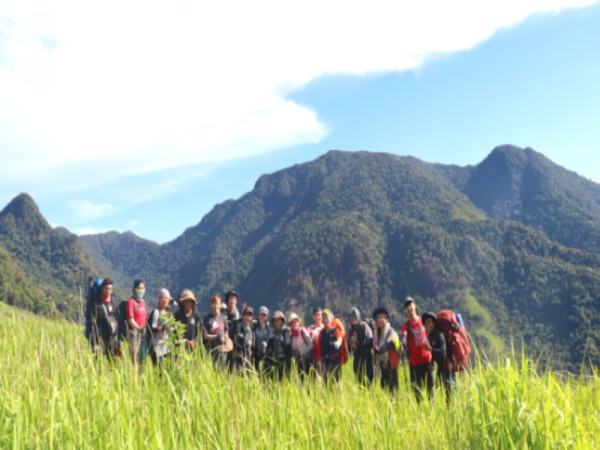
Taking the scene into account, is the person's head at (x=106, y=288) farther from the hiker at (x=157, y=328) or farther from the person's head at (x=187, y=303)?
the person's head at (x=187, y=303)

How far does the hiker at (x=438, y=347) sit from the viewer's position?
5.56 metres

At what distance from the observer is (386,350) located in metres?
6.57

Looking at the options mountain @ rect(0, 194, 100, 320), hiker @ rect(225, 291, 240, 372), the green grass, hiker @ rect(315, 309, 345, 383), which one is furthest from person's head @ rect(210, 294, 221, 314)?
mountain @ rect(0, 194, 100, 320)

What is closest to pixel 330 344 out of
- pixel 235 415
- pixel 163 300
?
pixel 163 300

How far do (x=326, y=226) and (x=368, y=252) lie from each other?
2718cm

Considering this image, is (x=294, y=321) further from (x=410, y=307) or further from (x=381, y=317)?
(x=410, y=307)

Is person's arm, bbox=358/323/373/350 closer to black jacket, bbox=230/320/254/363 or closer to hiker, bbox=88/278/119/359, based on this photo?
black jacket, bbox=230/320/254/363

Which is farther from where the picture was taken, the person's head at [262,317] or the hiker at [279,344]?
the person's head at [262,317]

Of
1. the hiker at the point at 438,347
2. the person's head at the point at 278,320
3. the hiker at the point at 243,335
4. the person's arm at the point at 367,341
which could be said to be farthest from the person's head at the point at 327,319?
the hiker at the point at 438,347

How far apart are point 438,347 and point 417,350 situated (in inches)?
12.0

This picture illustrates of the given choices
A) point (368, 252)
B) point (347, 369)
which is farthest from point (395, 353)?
point (368, 252)

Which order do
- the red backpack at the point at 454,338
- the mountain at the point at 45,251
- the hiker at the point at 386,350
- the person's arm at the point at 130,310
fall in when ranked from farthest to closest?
the mountain at the point at 45,251 → the hiker at the point at 386,350 → the person's arm at the point at 130,310 → the red backpack at the point at 454,338

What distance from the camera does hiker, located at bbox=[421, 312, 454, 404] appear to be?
18.2 ft

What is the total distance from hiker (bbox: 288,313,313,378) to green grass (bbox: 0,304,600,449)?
3.37 metres
